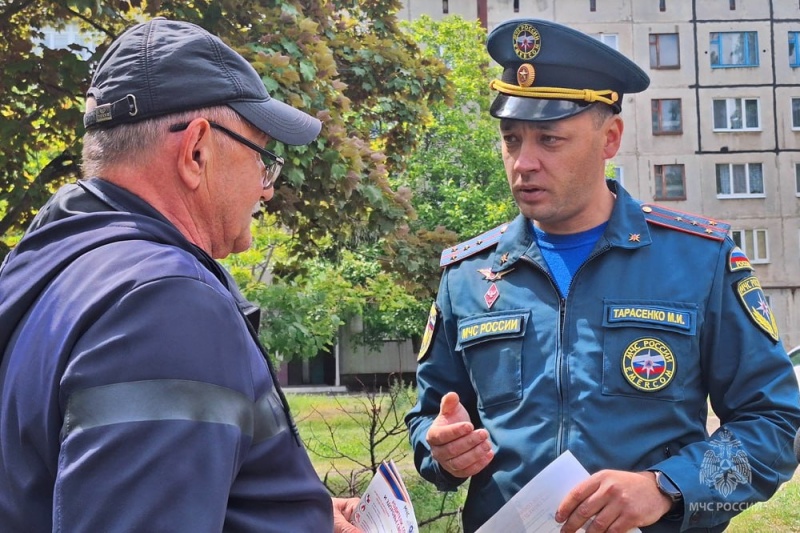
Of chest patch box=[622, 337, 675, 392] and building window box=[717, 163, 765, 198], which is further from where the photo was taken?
building window box=[717, 163, 765, 198]

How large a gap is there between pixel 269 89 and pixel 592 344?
4448 millimetres

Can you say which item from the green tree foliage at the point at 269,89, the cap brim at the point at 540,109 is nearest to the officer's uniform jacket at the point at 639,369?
the cap brim at the point at 540,109

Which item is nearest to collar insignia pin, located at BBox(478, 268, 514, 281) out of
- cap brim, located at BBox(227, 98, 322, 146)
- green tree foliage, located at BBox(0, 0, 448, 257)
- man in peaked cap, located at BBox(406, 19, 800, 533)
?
man in peaked cap, located at BBox(406, 19, 800, 533)

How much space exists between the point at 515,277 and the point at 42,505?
167 centimetres

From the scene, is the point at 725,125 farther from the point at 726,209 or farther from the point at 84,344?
the point at 84,344

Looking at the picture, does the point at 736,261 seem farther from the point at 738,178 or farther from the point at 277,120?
the point at 738,178

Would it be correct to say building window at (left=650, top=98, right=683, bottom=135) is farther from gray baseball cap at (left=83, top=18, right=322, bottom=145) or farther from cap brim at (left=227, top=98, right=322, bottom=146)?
gray baseball cap at (left=83, top=18, right=322, bottom=145)

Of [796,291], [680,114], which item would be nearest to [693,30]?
[680,114]

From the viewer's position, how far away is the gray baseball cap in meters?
1.63

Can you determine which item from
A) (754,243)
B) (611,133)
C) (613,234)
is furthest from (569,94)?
(754,243)

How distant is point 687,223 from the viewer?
2.68 m

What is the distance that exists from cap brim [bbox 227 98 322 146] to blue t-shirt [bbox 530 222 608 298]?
3.24 ft

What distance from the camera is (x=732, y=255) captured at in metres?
2.59

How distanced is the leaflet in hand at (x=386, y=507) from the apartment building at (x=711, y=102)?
105ft
